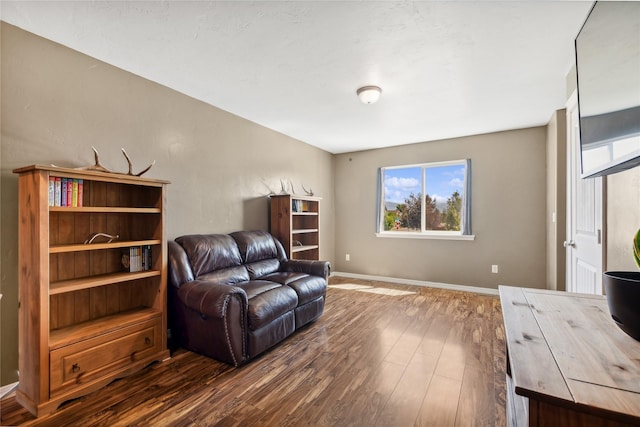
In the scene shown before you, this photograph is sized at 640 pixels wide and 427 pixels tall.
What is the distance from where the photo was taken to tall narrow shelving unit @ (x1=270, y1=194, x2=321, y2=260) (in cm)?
389

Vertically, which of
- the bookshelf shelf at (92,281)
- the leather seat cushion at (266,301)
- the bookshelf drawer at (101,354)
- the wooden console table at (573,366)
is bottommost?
the bookshelf drawer at (101,354)

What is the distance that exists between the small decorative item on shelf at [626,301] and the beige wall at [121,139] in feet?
10.1

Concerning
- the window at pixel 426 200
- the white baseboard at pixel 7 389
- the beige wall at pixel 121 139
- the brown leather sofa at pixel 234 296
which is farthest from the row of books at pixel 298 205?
the white baseboard at pixel 7 389

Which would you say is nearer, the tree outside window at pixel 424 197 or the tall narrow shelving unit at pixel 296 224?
the tall narrow shelving unit at pixel 296 224

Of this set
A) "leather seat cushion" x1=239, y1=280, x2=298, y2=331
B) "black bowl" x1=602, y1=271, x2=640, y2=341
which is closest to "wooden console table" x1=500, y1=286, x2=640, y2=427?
"black bowl" x1=602, y1=271, x2=640, y2=341

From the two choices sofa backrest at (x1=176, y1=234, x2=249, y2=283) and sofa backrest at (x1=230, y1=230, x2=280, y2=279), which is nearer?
sofa backrest at (x1=176, y1=234, x2=249, y2=283)

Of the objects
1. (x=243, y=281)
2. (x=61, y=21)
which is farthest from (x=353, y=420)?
(x=61, y=21)

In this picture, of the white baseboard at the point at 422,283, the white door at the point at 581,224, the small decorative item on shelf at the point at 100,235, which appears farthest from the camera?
the white baseboard at the point at 422,283

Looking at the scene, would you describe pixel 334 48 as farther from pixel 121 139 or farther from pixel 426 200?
pixel 426 200

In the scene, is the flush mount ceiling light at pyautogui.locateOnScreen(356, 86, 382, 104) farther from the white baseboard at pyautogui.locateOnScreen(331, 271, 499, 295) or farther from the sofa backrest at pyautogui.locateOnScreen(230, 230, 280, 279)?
the white baseboard at pyautogui.locateOnScreen(331, 271, 499, 295)

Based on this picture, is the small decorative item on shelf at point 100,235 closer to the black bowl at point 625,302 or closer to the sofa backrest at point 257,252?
the sofa backrest at point 257,252

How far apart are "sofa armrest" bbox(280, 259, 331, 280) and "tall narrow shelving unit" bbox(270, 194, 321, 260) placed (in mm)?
339

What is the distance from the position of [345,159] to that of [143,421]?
15.7ft

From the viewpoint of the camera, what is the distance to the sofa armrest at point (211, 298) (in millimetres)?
2170
